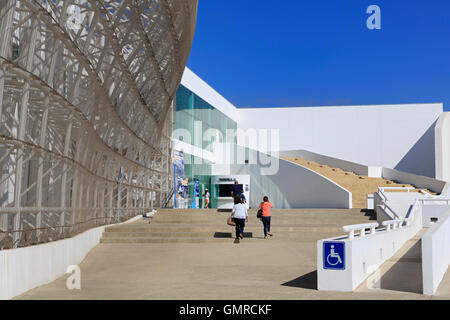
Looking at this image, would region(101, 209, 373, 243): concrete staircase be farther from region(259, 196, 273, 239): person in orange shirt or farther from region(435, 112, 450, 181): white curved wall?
region(435, 112, 450, 181): white curved wall

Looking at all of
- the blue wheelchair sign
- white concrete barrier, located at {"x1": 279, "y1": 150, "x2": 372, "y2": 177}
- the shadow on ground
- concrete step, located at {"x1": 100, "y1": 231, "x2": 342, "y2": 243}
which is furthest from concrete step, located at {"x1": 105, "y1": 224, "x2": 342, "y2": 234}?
white concrete barrier, located at {"x1": 279, "y1": 150, "x2": 372, "y2": 177}

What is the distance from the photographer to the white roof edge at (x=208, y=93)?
41.0 metres

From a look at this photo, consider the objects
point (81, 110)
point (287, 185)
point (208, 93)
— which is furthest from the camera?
point (208, 93)

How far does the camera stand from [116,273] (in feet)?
38.4

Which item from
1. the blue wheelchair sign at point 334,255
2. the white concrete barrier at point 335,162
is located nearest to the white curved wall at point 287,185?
the white concrete barrier at point 335,162

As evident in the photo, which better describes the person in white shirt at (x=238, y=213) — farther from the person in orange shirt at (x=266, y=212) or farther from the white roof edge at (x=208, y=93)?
the white roof edge at (x=208, y=93)

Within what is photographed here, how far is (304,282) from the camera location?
10.0 metres

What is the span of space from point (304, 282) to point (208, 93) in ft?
125

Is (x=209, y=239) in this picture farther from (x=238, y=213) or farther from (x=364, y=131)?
(x=364, y=131)

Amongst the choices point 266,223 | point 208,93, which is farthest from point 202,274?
point 208,93

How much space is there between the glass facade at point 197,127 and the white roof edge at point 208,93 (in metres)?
0.35

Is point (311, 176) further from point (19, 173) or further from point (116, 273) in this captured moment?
point (19, 173)

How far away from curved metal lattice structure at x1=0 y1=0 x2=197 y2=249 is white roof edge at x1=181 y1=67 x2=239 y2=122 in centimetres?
892

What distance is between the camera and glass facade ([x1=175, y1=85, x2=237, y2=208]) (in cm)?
4041
